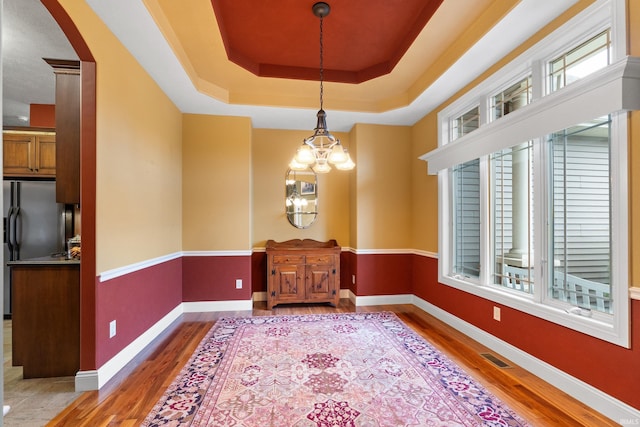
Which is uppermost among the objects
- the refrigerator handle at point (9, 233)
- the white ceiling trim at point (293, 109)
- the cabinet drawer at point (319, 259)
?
the white ceiling trim at point (293, 109)

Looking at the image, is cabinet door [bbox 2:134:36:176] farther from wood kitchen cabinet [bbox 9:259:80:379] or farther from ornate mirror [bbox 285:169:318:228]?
ornate mirror [bbox 285:169:318:228]

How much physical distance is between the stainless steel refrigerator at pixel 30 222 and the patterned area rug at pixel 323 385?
7.76 feet

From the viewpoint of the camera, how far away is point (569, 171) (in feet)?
8.06

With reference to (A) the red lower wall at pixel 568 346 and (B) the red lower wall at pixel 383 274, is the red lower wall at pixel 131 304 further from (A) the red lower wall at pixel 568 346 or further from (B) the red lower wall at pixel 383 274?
(A) the red lower wall at pixel 568 346

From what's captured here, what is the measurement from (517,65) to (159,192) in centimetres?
363

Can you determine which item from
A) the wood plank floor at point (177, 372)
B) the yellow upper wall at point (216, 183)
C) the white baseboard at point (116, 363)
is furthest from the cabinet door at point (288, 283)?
the white baseboard at point (116, 363)

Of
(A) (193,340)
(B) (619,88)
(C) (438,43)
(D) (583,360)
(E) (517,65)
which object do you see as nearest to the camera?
(B) (619,88)

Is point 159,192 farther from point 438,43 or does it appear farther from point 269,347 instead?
point 438,43

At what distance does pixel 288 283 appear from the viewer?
14.6 ft

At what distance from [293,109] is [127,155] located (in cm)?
199

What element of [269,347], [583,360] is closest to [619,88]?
[583,360]

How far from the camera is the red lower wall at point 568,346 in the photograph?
1.98 meters

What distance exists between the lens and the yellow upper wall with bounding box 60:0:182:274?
2.47 m

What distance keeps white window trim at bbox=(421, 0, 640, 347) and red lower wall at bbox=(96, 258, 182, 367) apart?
3257 mm
